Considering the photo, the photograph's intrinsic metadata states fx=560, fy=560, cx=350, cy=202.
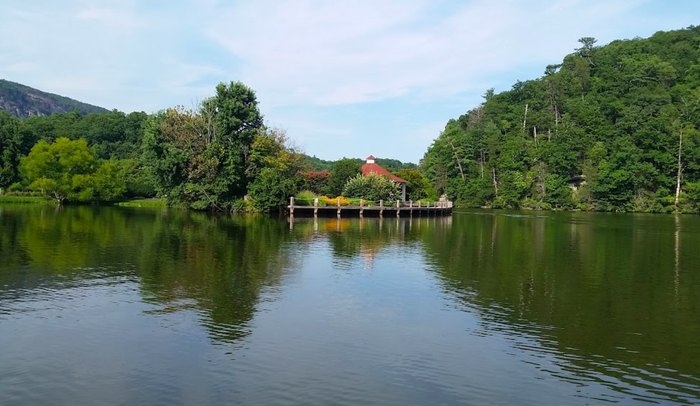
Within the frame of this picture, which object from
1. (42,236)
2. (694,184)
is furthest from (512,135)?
(42,236)

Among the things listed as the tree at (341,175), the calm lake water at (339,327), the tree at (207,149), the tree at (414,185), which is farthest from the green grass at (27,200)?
the calm lake water at (339,327)

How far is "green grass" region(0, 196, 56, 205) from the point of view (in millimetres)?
63875

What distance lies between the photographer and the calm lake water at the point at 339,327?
364 inches

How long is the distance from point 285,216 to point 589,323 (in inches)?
1576

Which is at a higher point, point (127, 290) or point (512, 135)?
point (512, 135)

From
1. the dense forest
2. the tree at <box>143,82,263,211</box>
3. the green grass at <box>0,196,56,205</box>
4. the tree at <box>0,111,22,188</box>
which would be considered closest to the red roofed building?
the dense forest

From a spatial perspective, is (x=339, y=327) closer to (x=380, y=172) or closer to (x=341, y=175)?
(x=341, y=175)

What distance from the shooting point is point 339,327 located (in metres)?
13.0

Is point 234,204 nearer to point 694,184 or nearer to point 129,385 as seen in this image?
point 129,385

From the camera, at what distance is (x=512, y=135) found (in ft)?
312

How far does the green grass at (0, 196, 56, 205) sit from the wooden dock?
32.0 m

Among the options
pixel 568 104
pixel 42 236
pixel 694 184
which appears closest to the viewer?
pixel 42 236

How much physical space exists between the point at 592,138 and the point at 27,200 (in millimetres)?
76511

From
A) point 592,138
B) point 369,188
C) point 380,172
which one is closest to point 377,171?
point 380,172
